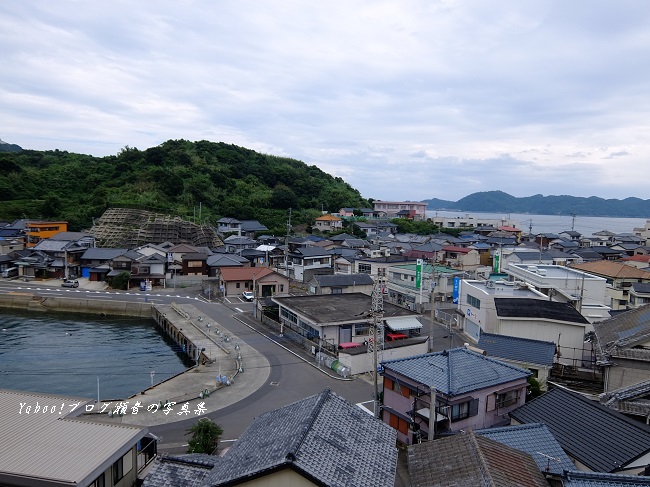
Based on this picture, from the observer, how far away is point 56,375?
2227 centimetres

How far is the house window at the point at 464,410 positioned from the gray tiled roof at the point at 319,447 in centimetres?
425

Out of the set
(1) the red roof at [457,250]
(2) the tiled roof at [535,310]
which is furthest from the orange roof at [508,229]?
(2) the tiled roof at [535,310]

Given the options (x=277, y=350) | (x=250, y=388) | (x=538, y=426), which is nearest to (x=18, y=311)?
(x=277, y=350)

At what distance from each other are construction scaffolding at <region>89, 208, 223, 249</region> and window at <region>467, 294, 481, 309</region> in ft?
126

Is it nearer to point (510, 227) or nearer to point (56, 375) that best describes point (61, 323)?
point (56, 375)

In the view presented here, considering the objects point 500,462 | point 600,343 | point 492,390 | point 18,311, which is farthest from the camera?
point 18,311

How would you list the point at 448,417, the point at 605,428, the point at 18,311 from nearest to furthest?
the point at 605,428 < the point at 448,417 < the point at 18,311

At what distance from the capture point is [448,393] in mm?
12430

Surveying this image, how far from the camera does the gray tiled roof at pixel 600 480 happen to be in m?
7.89

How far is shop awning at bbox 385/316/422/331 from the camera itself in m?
23.6

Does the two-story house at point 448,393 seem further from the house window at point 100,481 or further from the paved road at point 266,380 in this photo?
the house window at point 100,481

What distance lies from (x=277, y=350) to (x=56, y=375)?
1109cm

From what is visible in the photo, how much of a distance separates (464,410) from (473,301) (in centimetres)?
1317

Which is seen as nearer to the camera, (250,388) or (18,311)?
(250,388)
